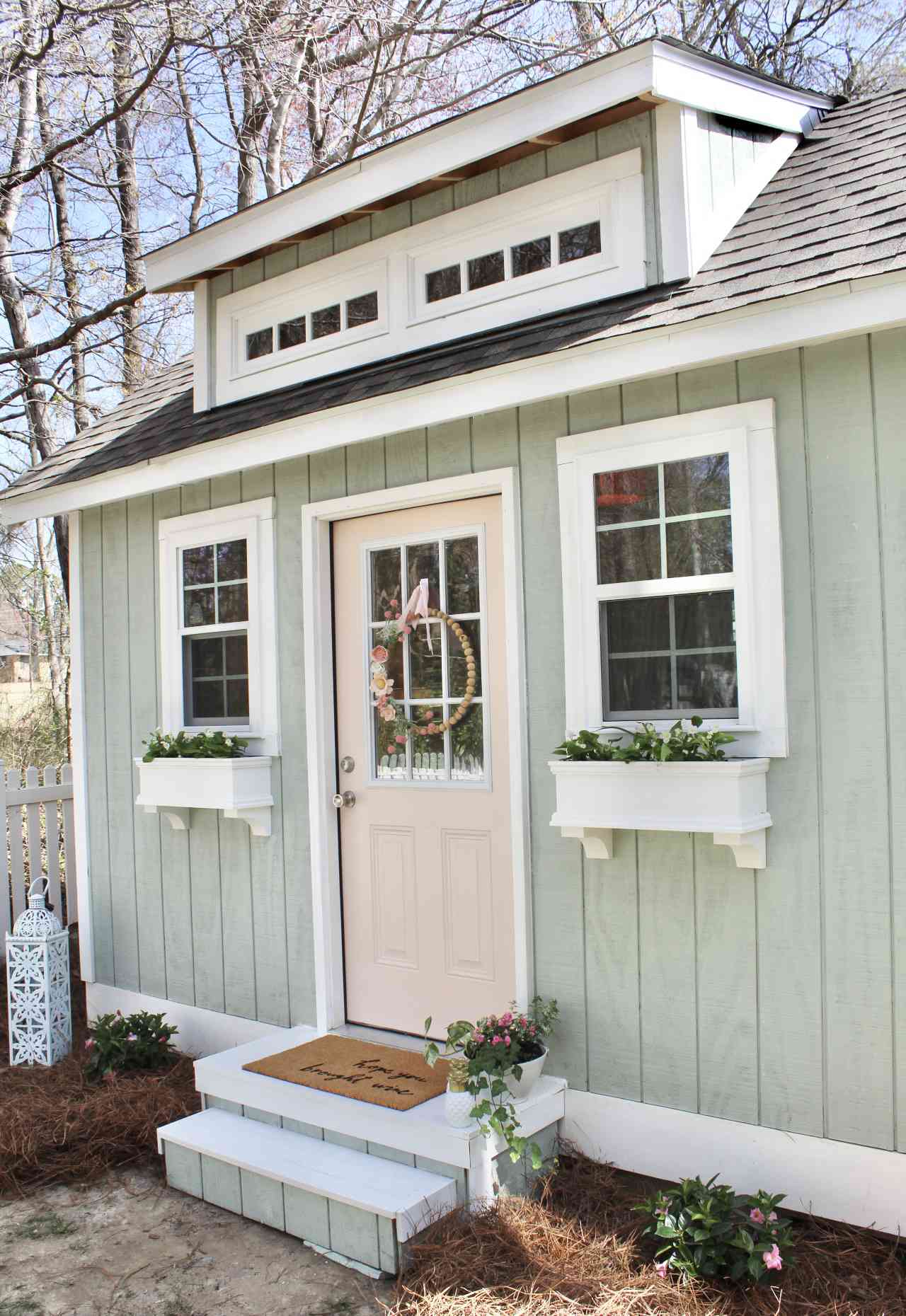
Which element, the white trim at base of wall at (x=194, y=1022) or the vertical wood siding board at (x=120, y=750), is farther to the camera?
the vertical wood siding board at (x=120, y=750)

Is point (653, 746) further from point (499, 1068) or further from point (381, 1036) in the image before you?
point (381, 1036)

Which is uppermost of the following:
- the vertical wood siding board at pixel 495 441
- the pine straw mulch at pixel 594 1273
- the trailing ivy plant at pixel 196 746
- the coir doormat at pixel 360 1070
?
the vertical wood siding board at pixel 495 441

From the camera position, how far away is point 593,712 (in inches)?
140

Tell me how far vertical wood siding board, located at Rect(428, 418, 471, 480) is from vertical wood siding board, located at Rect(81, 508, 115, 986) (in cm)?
224

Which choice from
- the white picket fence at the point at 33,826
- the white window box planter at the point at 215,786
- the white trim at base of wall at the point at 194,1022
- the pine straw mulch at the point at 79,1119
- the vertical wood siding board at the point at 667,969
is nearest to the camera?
the vertical wood siding board at the point at 667,969

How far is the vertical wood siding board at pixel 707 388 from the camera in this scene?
3316mm

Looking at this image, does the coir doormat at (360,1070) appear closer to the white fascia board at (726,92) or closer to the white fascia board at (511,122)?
the white fascia board at (511,122)

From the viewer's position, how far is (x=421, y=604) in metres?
4.17

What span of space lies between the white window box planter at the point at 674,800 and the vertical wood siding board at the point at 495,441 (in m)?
1.18

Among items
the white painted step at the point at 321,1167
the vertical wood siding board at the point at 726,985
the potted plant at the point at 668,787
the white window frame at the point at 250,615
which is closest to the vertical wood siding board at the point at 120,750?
the white window frame at the point at 250,615

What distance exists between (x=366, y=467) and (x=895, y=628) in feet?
7.14

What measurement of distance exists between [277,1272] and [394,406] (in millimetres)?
2859

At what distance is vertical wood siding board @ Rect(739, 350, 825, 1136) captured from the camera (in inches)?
124

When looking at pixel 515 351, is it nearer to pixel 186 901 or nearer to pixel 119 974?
pixel 186 901
